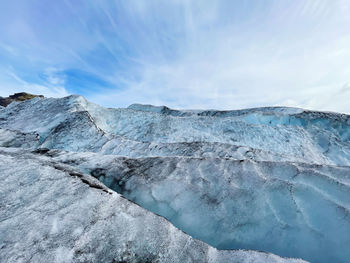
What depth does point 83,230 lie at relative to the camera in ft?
5.72

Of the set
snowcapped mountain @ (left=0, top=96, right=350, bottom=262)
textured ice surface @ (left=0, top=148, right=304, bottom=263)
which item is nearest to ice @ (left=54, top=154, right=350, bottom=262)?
snowcapped mountain @ (left=0, top=96, right=350, bottom=262)

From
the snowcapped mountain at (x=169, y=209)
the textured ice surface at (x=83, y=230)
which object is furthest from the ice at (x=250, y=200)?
the textured ice surface at (x=83, y=230)

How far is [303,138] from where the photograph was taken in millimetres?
11180

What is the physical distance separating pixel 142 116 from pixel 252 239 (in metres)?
11.2

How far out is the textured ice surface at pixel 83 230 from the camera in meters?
1.56

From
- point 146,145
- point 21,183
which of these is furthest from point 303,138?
point 21,183

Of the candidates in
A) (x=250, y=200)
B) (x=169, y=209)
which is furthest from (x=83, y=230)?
(x=250, y=200)

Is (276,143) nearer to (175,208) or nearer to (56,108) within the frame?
(175,208)

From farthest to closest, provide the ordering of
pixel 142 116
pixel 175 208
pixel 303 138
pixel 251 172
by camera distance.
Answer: pixel 142 116, pixel 303 138, pixel 251 172, pixel 175 208

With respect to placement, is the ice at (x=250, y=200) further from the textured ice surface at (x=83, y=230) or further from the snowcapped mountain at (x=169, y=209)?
the textured ice surface at (x=83, y=230)

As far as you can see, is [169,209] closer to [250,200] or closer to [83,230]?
[250,200]

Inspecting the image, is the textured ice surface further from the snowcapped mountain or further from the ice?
the ice

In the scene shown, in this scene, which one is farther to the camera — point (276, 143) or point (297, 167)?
point (276, 143)

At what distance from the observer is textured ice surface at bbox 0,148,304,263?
1.56m
